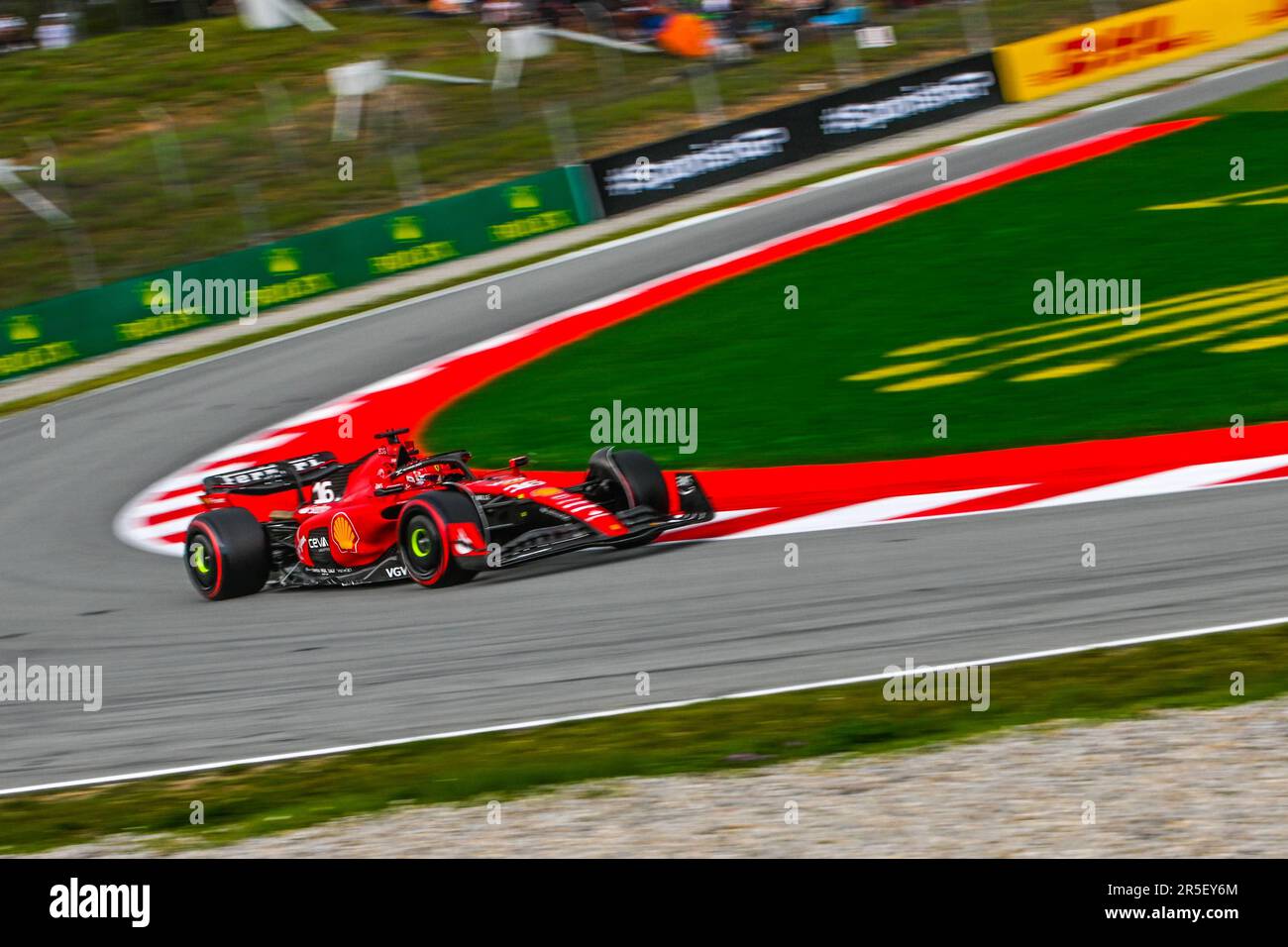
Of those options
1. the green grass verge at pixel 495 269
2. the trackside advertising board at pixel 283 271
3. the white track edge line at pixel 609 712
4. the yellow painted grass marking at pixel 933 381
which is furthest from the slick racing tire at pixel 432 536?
the trackside advertising board at pixel 283 271

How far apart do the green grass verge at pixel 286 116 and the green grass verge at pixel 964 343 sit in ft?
22.1

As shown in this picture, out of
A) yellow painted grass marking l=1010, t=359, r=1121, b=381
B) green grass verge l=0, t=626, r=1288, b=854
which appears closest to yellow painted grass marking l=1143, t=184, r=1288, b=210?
yellow painted grass marking l=1010, t=359, r=1121, b=381

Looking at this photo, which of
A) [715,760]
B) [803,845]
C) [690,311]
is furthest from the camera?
[690,311]

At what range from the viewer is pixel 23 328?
20016mm

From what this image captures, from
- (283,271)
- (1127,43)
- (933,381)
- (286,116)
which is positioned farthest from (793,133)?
(933,381)

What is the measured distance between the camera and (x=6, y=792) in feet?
22.9

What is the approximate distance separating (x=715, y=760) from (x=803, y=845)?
1.05 metres

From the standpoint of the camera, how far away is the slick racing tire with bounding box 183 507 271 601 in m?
10.5

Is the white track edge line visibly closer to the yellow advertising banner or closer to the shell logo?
the shell logo

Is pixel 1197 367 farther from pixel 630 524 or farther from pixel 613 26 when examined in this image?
pixel 613 26

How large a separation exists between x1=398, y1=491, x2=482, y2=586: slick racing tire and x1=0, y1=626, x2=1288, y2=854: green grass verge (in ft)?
8.95

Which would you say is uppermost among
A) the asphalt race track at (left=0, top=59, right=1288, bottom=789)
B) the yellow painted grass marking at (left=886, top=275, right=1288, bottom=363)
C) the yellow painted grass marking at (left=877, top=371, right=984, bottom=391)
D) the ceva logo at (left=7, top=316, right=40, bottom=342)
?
the ceva logo at (left=7, top=316, right=40, bottom=342)

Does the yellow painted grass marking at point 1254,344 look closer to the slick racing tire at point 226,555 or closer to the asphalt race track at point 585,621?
the asphalt race track at point 585,621

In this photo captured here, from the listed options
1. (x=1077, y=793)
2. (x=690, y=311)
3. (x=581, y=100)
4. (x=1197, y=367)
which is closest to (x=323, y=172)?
(x=581, y=100)
